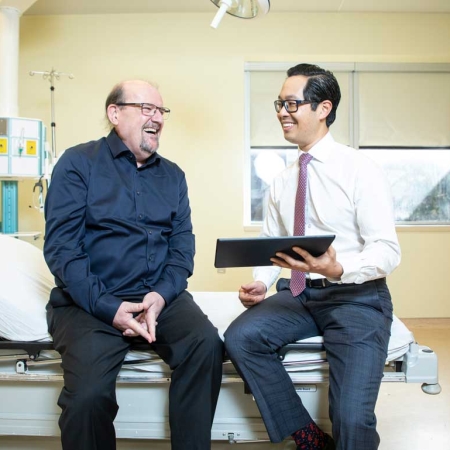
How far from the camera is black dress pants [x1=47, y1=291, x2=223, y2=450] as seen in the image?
4.38 ft

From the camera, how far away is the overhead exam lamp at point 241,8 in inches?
88.1

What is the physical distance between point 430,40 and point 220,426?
354 centimetres

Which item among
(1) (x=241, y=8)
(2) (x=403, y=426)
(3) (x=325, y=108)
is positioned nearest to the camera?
(3) (x=325, y=108)

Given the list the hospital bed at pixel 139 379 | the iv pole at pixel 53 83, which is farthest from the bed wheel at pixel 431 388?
the iv pole at pixel 53 83

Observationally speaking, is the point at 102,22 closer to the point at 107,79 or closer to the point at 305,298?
the point at 107,79

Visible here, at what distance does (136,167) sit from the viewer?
178 centimetres

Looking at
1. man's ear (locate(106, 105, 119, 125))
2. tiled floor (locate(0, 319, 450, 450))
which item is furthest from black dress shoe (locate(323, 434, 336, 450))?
man's ear (locate(106, 105, 119, 125))

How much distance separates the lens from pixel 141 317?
1.57 m

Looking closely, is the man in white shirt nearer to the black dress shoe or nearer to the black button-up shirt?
the black dress shoe

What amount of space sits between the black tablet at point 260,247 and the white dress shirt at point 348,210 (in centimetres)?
16

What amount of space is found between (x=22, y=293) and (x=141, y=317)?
43 cm

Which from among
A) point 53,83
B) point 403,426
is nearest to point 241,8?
point 403,426

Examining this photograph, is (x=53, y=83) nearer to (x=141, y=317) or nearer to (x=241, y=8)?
(x=241, y=8)

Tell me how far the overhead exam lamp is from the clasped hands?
4.39ft
